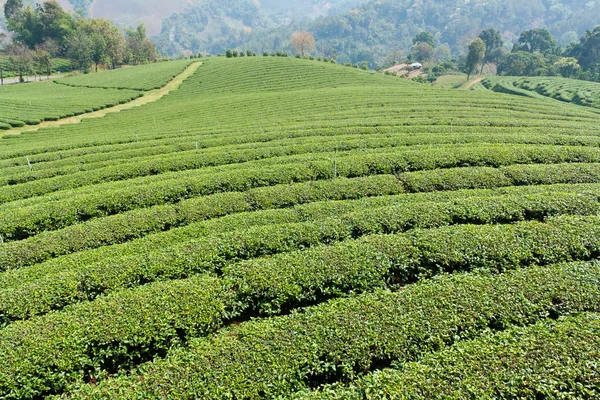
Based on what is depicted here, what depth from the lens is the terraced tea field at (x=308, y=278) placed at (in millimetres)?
7035

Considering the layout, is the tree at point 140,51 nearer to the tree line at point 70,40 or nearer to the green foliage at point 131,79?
the tree line at point 70,40

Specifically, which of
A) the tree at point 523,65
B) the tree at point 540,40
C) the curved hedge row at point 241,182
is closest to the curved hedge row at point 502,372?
the curved hedge row at point 241,182

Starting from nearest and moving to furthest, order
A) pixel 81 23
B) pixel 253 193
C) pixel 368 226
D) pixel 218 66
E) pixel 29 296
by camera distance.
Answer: pixel 29 296
pixel 368 226
pixel 253 193
pixel 218 66
pixel 81 23

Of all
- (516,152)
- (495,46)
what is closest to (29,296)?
(516,152)

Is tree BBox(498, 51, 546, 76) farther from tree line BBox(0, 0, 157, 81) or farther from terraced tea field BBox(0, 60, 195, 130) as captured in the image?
tree line BBox(0, 0, 157, 81)

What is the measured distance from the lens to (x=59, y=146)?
90.8 ft

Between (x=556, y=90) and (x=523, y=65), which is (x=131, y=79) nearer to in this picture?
(x=556, y=90)

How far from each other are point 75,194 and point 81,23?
12830cm

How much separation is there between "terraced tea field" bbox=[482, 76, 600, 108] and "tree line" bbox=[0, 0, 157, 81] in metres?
114

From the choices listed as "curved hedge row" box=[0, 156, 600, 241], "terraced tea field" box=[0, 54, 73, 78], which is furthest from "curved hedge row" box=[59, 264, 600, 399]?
"terraced tea field" box=[0, 54, 73, 78]

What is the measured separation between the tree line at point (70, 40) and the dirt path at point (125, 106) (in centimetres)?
3408

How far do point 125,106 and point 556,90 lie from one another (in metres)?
95.1

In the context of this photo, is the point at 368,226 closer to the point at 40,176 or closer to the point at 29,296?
the point at 29,296

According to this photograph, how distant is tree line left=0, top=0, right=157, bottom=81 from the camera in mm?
91688
